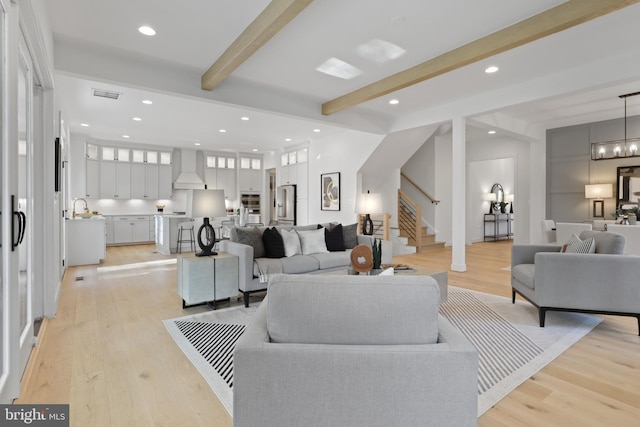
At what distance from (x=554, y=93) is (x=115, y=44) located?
18.2ft

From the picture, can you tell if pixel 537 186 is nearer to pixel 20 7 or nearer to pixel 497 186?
pixel 497 186

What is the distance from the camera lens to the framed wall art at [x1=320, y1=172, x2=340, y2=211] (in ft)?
27.2

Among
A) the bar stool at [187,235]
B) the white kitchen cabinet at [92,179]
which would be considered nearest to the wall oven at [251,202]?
the bar stool at [187,235]

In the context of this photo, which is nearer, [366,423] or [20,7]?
[366,423]

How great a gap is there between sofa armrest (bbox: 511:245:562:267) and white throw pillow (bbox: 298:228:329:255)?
7.30 feet

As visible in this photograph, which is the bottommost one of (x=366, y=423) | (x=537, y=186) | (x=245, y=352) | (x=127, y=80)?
(x=366, y=423)

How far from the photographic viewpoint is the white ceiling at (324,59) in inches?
124

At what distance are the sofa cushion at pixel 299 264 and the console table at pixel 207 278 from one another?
0.55 meters

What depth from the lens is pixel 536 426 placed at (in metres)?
1.67

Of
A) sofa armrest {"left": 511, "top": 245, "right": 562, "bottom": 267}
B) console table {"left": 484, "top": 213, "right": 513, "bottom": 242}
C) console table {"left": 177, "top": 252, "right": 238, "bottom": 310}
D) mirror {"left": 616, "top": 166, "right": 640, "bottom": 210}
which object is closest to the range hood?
console table {"left": 177, "top": 252, "right": 238, "bottom": 310}

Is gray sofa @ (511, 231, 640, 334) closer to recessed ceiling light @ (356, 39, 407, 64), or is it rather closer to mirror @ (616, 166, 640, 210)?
recessed ceiling light @ (356, 39, 407, 64)

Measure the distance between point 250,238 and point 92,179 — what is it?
708 centimetres

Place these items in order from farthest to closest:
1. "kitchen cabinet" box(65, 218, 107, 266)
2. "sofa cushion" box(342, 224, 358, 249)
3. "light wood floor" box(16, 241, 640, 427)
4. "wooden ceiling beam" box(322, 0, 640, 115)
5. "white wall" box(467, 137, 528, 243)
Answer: "white wall" box(467, 137, 528, 243) < "kitchen cabinet" box(65, 218, 107, 266) < "sofa cushion" box(342, 224, 358, 249) < "wooden ceiling beam" box(322, 0, 640, 115) < "light wood floor" box(16, 241, 640, 427)

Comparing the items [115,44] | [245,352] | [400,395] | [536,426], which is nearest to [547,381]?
[536,426]
